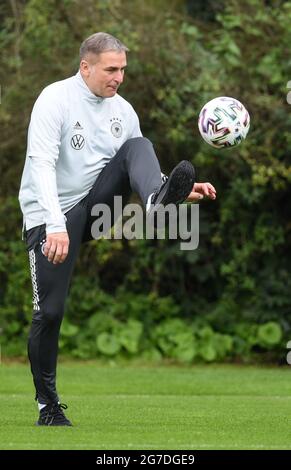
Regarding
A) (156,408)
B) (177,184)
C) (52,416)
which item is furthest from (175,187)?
(156,408)

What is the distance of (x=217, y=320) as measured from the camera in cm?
1323

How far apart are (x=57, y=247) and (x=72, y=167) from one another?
0.74 meters

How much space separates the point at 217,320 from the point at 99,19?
3784 mm

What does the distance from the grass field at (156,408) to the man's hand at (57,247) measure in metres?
1.02

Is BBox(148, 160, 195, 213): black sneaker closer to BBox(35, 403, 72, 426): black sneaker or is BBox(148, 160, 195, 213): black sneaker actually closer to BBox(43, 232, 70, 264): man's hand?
BBox(43, 232, 70, 264): man's hand

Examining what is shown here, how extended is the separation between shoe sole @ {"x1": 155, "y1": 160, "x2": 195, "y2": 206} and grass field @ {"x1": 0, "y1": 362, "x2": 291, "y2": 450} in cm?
137

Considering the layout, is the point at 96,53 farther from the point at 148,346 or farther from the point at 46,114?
the point at 148,346

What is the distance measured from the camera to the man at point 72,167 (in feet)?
22.2

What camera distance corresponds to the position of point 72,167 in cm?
695
